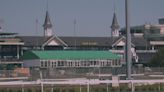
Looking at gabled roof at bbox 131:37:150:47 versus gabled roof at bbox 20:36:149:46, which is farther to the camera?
gabled roof at bbox 131:37:150:47

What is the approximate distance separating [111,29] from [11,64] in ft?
126

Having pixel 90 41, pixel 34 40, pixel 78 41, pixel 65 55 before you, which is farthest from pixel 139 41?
pixel 65 55

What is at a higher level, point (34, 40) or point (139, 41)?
point (34, 40)

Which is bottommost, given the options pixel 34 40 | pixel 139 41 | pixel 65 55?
pixel 65 55

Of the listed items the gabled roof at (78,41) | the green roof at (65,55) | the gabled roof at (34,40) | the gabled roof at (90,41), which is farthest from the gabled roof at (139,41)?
the green roof at (65,55)

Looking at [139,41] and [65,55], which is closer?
[65,55]

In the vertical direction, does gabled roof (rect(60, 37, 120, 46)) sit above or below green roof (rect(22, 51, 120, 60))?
above

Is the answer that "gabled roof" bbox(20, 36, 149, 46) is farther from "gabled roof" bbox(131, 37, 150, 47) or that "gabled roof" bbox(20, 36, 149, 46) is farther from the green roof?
the green roof

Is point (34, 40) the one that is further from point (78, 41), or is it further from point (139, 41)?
point (139, 41)

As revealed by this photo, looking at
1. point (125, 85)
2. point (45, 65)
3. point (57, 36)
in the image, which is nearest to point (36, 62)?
point (45, 65)

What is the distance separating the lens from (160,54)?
8256cm

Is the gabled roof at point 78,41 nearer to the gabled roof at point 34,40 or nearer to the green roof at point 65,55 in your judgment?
the gabled roof at point 34,40

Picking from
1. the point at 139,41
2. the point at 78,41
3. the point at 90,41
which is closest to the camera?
the point at 78,41

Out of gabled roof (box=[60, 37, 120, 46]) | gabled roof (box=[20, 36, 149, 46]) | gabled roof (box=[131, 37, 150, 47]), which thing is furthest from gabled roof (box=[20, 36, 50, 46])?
gabled roof (box=[131, 37, 150, 47])
